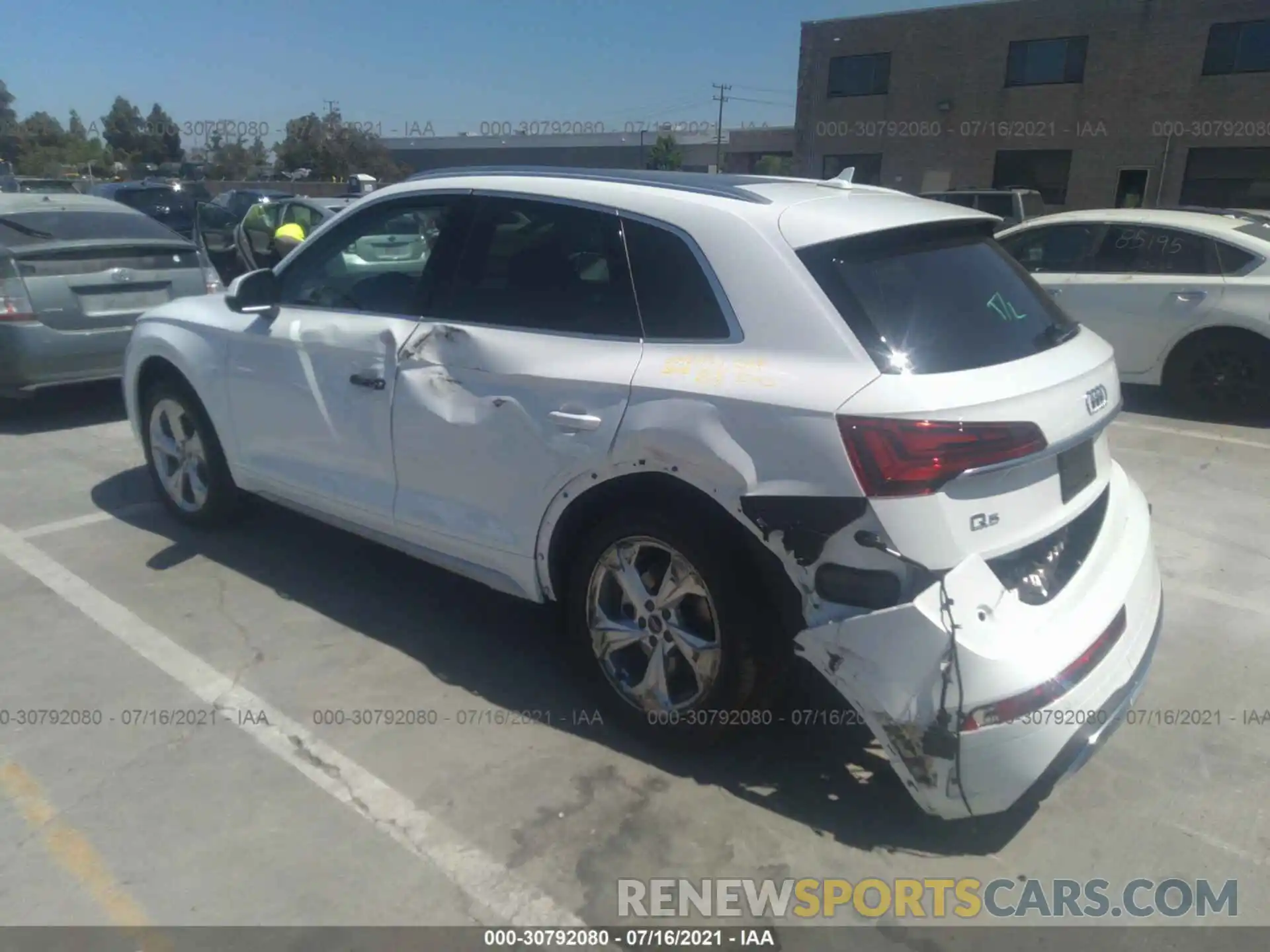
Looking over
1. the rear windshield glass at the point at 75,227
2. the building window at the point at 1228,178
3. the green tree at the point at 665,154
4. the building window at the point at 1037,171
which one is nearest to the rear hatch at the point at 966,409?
the rear windshield glass at the point at 75,227

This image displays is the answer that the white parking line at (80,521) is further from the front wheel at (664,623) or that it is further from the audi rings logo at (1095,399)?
the audi rings logo at (1095,399)

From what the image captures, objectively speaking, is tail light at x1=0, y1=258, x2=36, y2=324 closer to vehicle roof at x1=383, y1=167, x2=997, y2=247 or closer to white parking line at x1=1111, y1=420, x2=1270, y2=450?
vehicle roof at x1=383, y1=167, x2=997, y2=247

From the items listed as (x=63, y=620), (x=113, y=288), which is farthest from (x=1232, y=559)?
(x=113, y=288)

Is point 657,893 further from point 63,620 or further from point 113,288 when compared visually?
point 113,288

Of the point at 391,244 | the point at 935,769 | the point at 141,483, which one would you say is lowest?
the point at 141,483

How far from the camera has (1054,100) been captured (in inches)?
1267

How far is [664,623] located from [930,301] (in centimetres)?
128

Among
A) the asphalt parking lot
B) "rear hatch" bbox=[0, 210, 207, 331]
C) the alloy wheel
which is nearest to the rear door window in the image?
the asphalt parking lot

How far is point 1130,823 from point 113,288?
716cm

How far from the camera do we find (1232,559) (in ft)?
16.0

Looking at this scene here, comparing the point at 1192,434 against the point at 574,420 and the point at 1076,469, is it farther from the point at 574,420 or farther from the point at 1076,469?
the point at 574,420

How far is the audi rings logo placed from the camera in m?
2.92

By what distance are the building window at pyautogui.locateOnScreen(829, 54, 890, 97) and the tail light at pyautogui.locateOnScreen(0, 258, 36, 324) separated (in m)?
34.6

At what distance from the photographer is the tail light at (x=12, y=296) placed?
659cm
